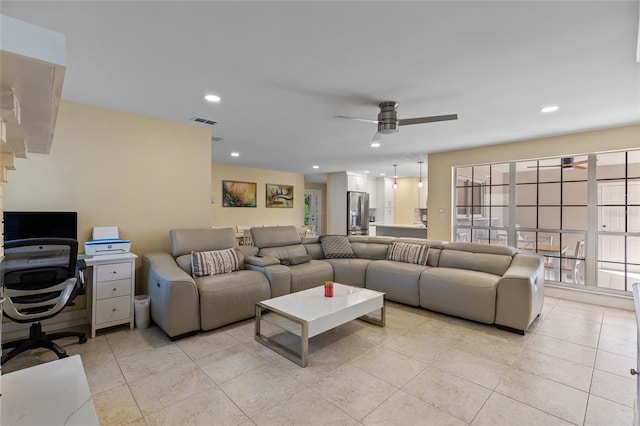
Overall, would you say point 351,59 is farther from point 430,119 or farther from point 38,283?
point 38,283

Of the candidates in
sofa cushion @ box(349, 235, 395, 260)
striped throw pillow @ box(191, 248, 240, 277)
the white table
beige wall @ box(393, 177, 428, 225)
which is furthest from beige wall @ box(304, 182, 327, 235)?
the white table

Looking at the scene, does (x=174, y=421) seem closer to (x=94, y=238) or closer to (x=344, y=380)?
(x=344, y=380)

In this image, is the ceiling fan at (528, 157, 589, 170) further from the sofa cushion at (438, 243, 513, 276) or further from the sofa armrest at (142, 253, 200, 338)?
the sofa armrest at (142, 253, 200, 338)

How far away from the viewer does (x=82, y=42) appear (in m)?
2.01

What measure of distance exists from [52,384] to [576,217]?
5.87 m

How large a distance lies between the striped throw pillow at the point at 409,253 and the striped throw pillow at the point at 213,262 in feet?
7.63

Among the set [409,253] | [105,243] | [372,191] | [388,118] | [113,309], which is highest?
[388,118]

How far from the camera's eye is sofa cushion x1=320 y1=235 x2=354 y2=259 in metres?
4.88

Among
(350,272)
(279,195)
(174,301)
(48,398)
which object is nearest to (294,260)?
(350,272)

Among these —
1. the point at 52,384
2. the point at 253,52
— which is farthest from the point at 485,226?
the point at 52,384

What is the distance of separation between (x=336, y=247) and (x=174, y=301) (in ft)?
8.97

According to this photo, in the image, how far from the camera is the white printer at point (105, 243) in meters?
3.02

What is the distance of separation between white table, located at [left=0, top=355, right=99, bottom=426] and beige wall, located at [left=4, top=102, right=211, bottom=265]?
117 inches

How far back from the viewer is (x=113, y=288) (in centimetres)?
299
